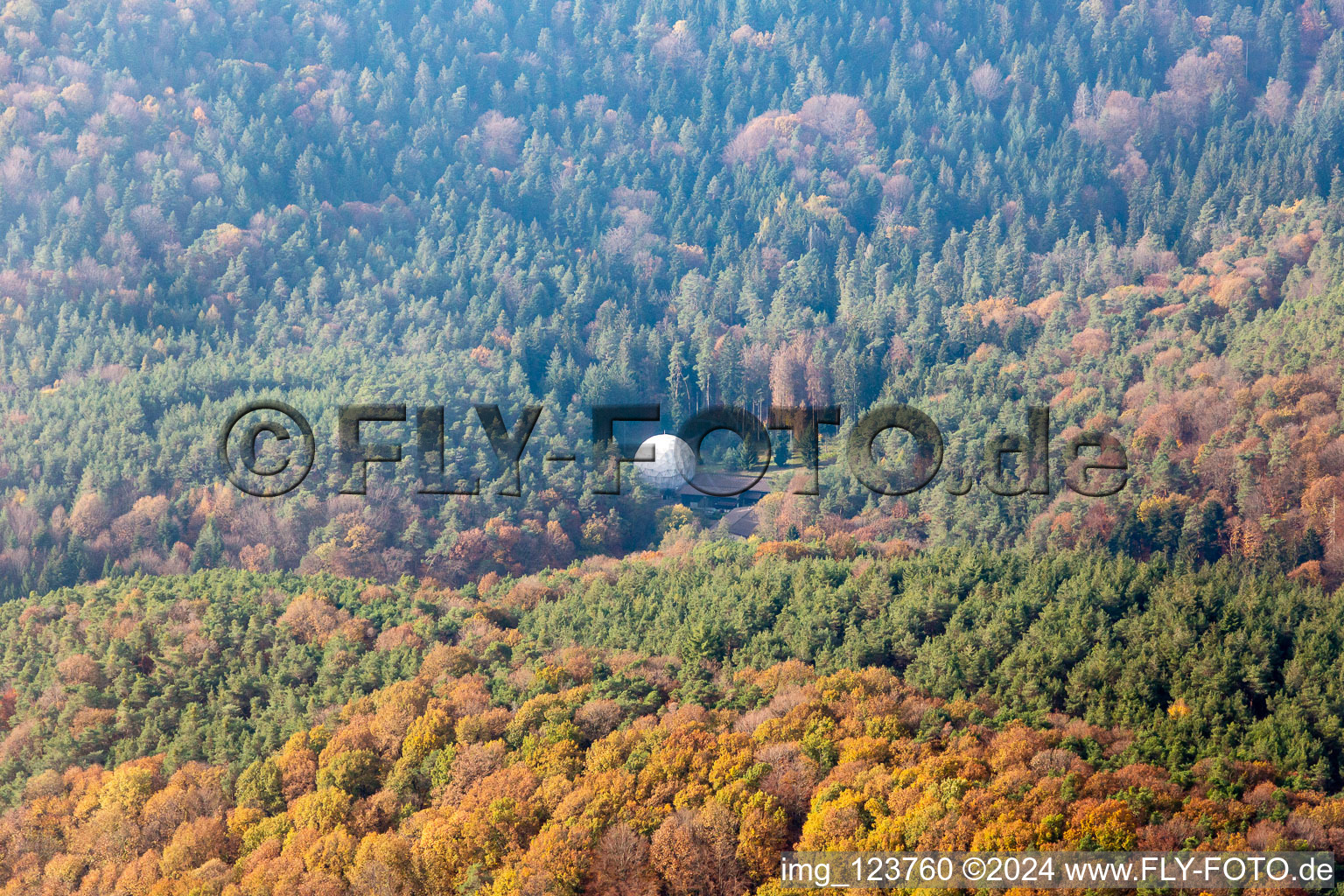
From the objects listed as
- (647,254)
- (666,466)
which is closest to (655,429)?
(666,466)

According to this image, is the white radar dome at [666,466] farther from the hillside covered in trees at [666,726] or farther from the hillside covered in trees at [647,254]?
the hillside covered in trees at [666,726]

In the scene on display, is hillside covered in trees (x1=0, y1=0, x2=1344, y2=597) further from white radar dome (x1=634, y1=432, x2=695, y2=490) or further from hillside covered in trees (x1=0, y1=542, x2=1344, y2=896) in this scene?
hillside covered in trees (x1=0, y1=542, x2=1344, y2=896)

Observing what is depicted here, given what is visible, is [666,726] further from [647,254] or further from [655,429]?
[647,254]

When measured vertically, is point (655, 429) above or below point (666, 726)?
above

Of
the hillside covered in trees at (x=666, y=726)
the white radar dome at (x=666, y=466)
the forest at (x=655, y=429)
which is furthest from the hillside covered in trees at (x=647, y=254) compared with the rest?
the hillside covered in trees at (x=666, y=726)

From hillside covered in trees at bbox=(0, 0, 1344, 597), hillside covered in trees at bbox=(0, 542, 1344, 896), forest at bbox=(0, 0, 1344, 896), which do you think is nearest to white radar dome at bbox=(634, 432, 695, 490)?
hillside covered in trees at bbox=(0, 0, 1344, 597)
